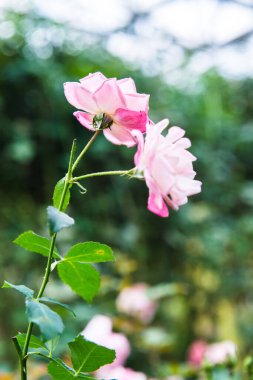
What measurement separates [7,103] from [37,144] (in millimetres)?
225

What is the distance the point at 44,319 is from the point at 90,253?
91mm

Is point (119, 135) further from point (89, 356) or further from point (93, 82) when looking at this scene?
point (89, 356)

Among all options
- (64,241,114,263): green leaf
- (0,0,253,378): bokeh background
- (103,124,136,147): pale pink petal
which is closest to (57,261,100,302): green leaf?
(64,241,114,263): green leaf

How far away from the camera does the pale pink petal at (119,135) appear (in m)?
0.49

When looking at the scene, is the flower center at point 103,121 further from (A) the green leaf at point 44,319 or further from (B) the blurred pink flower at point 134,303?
(B) the blurred pink flower at point 134,303

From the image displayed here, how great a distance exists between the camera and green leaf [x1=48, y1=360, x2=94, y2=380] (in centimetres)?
46

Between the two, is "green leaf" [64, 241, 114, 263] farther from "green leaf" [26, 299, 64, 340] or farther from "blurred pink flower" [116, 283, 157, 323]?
A: "blurred pink flower" [116, 283, 157, 323]

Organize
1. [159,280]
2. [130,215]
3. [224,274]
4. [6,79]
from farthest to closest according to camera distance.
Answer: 1. [224,274]
2. [159,280]
3. [130,215]
4. [6,79]

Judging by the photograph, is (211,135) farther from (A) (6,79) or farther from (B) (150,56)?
(A) (6,79)

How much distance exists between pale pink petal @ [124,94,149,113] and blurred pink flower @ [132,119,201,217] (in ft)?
0.07

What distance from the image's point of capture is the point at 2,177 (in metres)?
2.43

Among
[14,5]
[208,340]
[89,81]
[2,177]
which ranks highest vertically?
[89,81]

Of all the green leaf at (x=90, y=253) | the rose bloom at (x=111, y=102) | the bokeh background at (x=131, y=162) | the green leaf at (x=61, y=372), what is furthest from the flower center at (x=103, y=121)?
the bokeh background at (x=131, y=162)

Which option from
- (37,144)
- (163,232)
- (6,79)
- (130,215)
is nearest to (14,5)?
(6,79)
